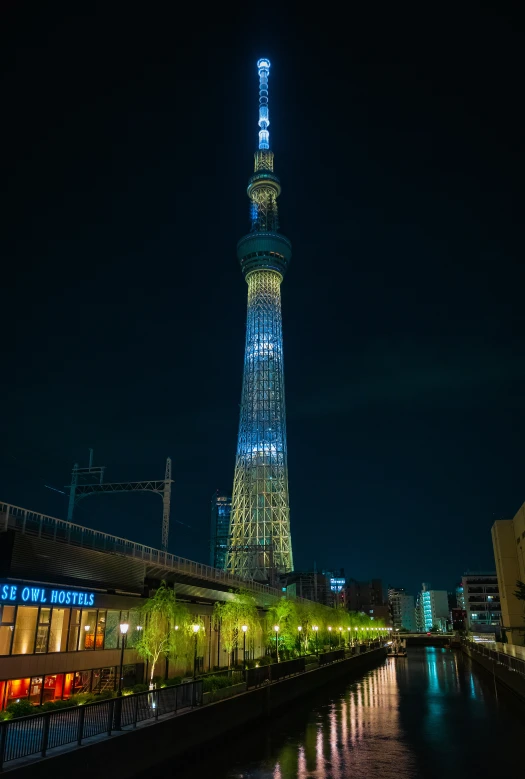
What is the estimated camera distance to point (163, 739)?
65.9 ft

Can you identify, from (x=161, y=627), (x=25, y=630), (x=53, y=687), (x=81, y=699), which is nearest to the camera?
(x=81, y=699)

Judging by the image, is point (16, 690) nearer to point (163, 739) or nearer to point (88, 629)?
point (88, 629)

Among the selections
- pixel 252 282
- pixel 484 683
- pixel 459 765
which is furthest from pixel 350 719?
pixel 252 282

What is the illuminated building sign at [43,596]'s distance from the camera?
24219mm

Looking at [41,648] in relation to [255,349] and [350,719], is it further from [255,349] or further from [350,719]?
[255,349]

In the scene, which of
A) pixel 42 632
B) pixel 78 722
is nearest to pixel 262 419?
pixel 42 632

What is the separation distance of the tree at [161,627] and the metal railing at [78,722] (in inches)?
368

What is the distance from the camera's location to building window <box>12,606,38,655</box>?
82.2ft

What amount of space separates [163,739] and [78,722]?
464cm

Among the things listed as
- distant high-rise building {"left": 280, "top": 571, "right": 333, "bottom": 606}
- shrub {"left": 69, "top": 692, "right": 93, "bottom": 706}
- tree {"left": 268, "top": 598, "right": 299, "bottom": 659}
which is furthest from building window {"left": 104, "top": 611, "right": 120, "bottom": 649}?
distant high-rise building {"left": 280, "top": 571, "right": 333, "bottom": 606}

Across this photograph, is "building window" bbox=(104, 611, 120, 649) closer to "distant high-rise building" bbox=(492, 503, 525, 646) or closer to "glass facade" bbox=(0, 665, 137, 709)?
"glass facade" bbox=(0, 665, 137, 709)

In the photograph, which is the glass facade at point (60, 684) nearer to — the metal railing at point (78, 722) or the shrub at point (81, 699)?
the shrub at point (81, 699)

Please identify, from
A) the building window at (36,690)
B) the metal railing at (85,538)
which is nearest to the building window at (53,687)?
the building window at (36,690)

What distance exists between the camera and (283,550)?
4240 inches
